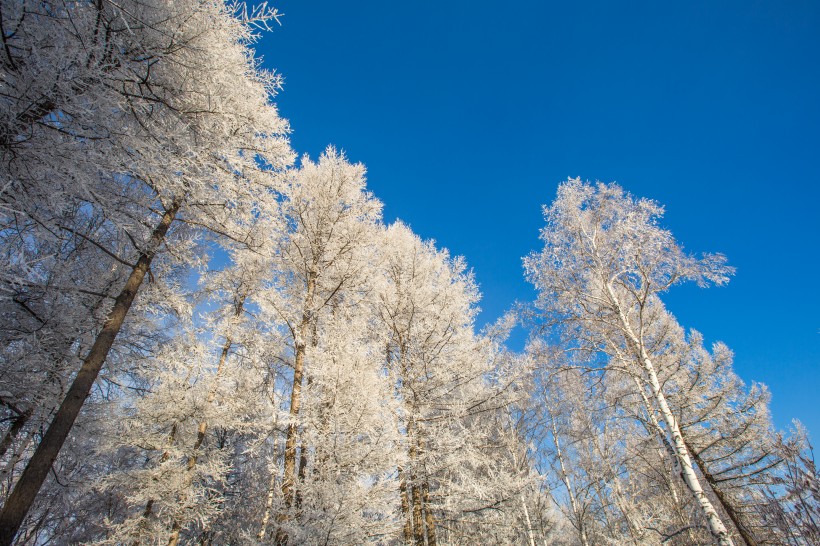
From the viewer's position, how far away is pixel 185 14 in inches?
177

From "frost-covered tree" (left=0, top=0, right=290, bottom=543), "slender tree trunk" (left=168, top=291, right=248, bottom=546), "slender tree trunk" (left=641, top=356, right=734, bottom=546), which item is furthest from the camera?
"slender tree trunk" (left=168, top=291, right=248, bottom=546)

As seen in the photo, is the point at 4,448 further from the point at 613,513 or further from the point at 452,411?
the point at 613,513

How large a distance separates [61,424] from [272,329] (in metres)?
3.47

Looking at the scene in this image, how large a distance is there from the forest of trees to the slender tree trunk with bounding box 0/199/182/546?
22mm

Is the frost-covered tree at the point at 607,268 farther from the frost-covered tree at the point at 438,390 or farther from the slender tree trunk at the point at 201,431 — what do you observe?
the slender tree trunk at the point at 201,431

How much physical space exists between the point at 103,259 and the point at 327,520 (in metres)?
7.05

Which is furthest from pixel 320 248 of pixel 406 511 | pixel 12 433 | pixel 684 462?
pixel 684 462

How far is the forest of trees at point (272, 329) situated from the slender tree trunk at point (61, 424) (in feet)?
0.07

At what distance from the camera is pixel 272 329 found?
715cm

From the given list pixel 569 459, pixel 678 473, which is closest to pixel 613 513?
pixel 569 459

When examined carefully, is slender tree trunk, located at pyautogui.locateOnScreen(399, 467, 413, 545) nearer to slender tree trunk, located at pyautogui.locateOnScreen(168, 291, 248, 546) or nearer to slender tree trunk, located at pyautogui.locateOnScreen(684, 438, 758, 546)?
slender tree trunk, located at pyautogui.locateOnScreen(168, 291, 248, 546)

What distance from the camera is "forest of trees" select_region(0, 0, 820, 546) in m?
3.81

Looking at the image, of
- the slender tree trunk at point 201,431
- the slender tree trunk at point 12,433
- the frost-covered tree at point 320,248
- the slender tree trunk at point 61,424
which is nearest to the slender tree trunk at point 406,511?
the frost-covered tree at point 320,248

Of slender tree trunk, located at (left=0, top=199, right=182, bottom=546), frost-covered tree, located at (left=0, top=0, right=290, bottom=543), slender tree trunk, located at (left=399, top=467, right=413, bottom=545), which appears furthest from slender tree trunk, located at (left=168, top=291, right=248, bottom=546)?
slender tree trunk, located at (left=399, top=467, right=413, bottom=545)
